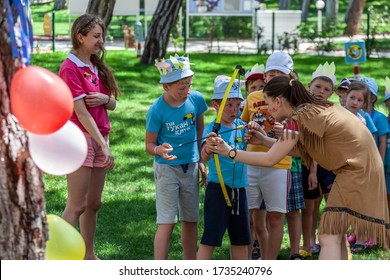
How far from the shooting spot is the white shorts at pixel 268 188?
628 cm

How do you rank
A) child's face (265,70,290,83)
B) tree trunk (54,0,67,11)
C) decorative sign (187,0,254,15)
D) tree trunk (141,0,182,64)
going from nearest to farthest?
1. child's face (265,70,290,83)
2. tree trunk (141,0,182,64)
3. decorative sign (187,0,254,15)
4. tree trunk (54,0,67,11)

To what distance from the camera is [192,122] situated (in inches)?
241

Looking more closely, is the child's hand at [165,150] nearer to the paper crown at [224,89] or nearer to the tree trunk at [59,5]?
the paper crown at [224,89]

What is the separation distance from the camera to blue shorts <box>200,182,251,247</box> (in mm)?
5871

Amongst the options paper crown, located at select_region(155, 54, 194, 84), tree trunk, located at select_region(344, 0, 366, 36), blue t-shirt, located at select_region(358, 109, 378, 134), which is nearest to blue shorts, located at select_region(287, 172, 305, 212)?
blue t-shirt, located at select_region(358, 109, 378, 134)

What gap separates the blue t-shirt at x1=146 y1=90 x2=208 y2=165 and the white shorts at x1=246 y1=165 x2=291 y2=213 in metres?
0.46

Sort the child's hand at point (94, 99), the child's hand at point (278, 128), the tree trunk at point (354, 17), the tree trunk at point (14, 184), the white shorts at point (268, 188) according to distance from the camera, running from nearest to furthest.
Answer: the tree trunk at point (14, 184), the child's hand at point (278, 128), the child's hand at point (94, 99), the white shorts at point (268, 188), the tree trunk at point (354, 17)

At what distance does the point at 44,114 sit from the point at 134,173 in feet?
19.0

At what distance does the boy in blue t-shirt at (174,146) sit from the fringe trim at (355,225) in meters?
1.07

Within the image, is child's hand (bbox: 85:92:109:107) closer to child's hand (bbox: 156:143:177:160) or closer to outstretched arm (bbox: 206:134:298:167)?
child's hand (bbox: 156:143:177:160)

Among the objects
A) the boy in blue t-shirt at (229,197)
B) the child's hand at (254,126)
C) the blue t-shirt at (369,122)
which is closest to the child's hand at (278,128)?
the child's hand at (254,126)

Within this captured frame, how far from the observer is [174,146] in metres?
6.05

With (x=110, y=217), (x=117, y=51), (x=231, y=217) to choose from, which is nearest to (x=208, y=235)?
(x=231, y=217)
